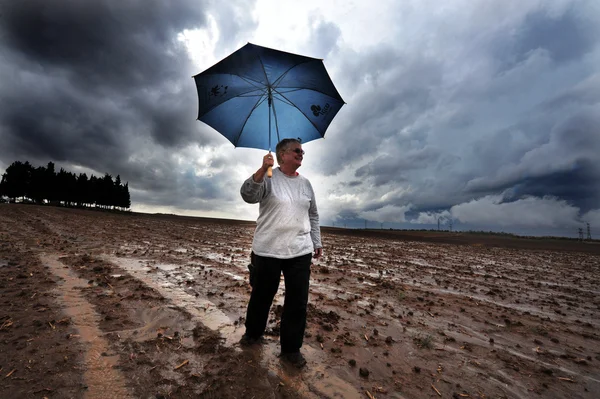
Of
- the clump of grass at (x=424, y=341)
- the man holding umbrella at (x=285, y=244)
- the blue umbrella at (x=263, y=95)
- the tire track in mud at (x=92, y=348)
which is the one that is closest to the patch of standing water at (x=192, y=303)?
the man holding umbrella at (x=285, y=244)

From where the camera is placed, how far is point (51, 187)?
73188 mm

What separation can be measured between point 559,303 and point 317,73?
8.17m

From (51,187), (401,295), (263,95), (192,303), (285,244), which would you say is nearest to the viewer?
(285,244)

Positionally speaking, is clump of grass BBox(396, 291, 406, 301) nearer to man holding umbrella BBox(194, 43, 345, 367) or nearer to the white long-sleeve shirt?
man holding umbrella BBox(194, 43, 345, 367)

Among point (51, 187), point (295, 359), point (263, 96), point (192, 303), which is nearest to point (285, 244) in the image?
point (295, 359)

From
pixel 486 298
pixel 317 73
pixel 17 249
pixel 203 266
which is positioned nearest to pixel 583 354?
pixel 486 298

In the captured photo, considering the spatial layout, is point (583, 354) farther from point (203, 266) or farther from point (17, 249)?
point (17, 249)

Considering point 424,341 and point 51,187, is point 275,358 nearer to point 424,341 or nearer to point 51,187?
point 424,341

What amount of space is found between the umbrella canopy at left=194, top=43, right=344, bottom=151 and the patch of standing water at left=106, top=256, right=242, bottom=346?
2616mm

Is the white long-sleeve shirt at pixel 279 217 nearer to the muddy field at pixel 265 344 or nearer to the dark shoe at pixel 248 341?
the dark shoe at pixel 248 341

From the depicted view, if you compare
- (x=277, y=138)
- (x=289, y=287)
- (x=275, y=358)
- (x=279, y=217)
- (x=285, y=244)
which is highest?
(x=277, y=138)

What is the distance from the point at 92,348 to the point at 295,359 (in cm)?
228

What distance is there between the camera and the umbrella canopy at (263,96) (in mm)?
3547

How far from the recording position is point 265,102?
378cm
